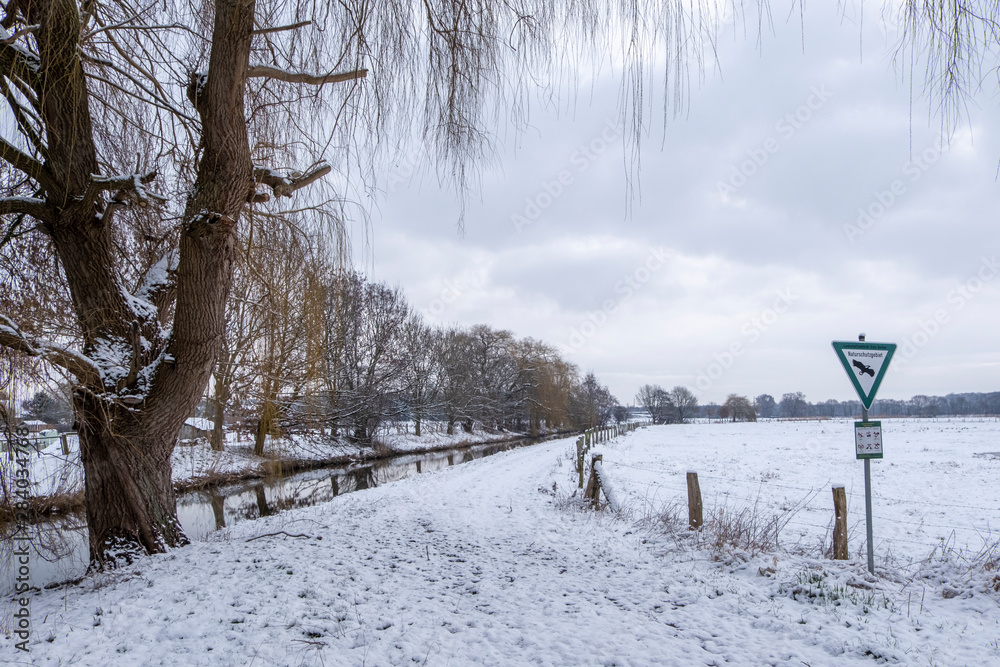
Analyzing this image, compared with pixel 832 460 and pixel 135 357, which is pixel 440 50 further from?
pixel 832 460

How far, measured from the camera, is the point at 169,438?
17.9 feet

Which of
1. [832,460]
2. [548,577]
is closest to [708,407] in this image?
[832,460]

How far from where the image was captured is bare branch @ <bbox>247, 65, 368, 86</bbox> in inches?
139

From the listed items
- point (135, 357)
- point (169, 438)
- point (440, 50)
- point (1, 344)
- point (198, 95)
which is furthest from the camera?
point (169, 438)

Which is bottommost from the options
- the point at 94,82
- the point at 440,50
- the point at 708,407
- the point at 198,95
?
the point at 708,407

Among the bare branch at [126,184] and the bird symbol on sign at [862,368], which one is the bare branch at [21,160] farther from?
the bird symbol on sign at [862,368]

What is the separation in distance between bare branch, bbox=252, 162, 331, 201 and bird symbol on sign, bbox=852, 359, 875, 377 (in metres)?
4.94

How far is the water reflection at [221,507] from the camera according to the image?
5535 mm

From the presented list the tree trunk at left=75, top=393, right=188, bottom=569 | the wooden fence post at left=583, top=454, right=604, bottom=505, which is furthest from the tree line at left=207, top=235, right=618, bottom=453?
the wooden fence post at left=583, top=454, right=604, bottom=505

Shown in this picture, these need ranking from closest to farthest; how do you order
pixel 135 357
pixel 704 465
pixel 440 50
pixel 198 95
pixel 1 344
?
pixel 440 50 < pixel 1 344 < pixel 198 95 < pixel 135 357 < pixel 704 465

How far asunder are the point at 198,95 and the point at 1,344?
8.04 ft

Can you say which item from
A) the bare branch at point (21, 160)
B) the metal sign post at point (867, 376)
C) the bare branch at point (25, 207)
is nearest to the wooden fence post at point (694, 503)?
the metal sign post at point (867, 376)

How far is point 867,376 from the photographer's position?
467 cm

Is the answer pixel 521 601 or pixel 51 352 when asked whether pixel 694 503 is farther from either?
pixel 51 352
